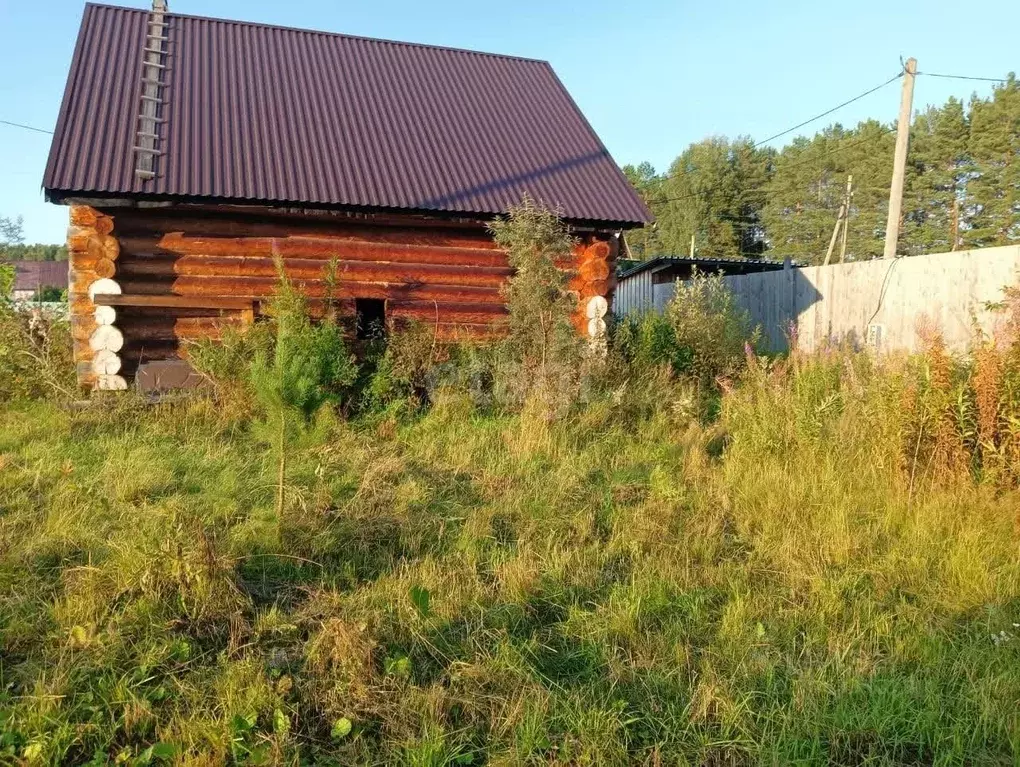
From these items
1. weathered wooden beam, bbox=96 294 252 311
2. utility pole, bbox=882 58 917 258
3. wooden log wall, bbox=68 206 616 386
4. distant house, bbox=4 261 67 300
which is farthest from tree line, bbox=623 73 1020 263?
distant house, bbox=4 261 67 300

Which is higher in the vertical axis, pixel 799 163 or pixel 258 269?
pixel 799 163

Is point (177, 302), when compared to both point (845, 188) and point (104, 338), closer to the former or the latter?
point (104, 338)

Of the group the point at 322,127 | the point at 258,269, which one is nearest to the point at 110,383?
the point at 258,269

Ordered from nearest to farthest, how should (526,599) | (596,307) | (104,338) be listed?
(526,599) < (104,338) < (596,307)

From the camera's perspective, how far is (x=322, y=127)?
1041 centimetres

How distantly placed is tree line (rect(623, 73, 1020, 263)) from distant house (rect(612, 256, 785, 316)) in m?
19.3

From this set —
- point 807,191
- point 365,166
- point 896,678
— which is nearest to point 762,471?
point 896,678

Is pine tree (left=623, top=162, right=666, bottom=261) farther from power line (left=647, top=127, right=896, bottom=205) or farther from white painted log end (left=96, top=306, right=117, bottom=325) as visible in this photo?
white painted log end (left=96, top=306, right=117, bottom=325)

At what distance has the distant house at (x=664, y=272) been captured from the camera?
24.1m

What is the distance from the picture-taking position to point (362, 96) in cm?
1154

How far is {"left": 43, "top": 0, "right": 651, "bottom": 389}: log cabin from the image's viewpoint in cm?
846

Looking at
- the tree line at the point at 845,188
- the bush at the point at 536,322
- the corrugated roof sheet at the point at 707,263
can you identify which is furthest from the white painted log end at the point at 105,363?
the tree line at the point at 845,188

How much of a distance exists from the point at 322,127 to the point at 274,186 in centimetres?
202

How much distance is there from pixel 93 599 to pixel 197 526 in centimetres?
64
